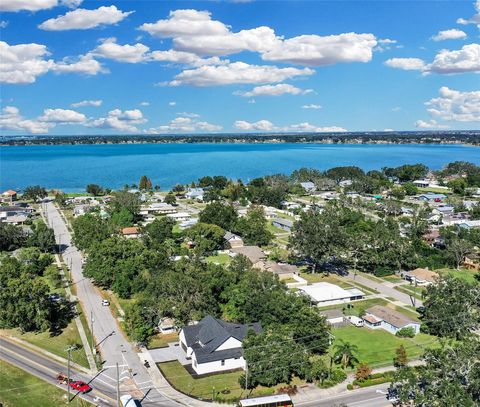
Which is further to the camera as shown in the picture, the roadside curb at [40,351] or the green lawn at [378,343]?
the green lawn at [378,343]

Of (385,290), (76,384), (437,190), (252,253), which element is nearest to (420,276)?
(385,290)

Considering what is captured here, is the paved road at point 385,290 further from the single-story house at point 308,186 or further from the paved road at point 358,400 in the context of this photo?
the single-story house at point 308,186

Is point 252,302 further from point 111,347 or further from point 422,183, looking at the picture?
point 422,183

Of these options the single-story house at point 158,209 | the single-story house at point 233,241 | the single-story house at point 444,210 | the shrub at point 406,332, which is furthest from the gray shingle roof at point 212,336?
the single-story house at point 444,210

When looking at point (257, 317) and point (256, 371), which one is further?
point (257, 317)

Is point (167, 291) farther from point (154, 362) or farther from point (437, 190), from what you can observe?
point (437, 190)

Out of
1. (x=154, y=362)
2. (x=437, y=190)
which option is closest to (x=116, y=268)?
(x=154, y=362)

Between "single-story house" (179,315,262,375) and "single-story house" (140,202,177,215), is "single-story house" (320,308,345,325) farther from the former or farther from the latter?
"single-story house" (140,202,177,215)
